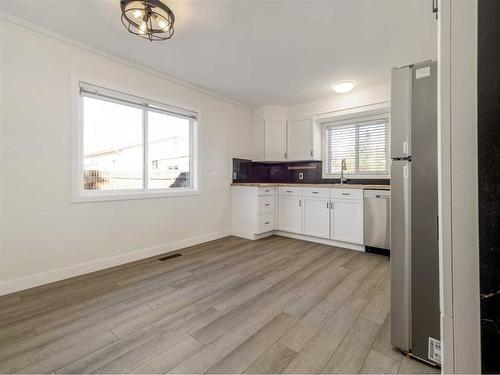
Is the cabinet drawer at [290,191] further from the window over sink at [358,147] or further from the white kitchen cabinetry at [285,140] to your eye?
the window over sink at [358,147]

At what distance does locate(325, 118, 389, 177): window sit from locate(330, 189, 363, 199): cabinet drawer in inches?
31.8

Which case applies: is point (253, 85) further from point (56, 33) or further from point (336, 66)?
point (56, 33)

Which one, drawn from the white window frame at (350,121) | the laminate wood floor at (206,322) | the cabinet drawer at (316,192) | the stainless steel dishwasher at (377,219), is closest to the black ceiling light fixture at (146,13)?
the laminate wood floor at (206,322)

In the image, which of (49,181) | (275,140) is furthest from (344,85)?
(49,181)

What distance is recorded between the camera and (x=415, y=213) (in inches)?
50.3

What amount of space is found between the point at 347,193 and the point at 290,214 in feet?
3.36

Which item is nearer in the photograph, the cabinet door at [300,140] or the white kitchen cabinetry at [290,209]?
the white kitchen cabinetry at [290,209]

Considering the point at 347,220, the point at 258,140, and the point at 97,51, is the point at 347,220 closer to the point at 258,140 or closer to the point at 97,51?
the point at 258,140

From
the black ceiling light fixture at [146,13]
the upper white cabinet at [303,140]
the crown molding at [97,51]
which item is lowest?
the upper white cabinet at [303,140]

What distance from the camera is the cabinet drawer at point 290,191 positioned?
3897 mm

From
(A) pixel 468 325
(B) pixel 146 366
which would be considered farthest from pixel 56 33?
(A) pixel 468 325

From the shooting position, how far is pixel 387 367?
4.11 ft

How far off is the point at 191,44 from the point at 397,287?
110 inches

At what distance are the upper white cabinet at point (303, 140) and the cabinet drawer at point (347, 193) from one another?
91 centimetres
